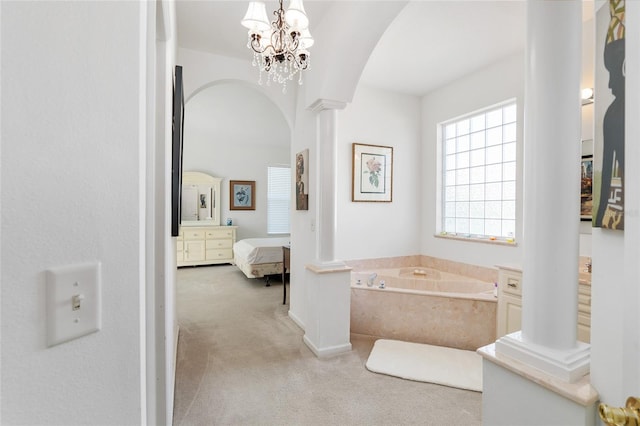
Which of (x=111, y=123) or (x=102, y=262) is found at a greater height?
(x=111, y=123)

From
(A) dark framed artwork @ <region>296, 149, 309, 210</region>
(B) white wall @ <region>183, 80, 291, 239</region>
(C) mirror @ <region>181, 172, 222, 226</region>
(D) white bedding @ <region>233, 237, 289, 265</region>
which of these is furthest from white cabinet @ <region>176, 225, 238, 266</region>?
(A) dark framed artwork @ <region>296, 149, 309, 210</region>

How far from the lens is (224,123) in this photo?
6.08 metres

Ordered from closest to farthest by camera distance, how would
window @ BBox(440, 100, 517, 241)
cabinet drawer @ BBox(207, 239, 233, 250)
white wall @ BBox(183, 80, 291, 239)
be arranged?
window @ BBox(440, 100, 517, 241) < white wall @ BBox(183, 80, 291, 239) < cabinet drawer @ BBox(207, 239, 233, 250)

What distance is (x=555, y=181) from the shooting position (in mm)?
1158

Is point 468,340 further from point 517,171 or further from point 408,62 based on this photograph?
Result: point 408,62

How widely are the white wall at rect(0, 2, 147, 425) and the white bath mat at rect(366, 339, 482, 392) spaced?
230 centimetres

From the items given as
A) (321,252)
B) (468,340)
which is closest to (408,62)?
(321,252)

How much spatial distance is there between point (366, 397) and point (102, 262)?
2145 mm

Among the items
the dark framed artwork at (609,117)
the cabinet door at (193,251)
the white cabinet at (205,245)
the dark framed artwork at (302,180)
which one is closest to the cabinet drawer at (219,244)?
the white cabinet at (205,245)

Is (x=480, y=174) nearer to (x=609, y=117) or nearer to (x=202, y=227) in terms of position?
(x=609, y=117)

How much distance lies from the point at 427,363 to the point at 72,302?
8.99 feet

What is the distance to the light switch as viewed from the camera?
48 cm

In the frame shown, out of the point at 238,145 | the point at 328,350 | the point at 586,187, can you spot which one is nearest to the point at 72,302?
the point at 328,350

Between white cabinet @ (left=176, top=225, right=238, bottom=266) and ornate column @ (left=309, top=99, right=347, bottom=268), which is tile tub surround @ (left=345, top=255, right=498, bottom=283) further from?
white cabinet @ (left=176, top=225, right=238, bottom=266)
